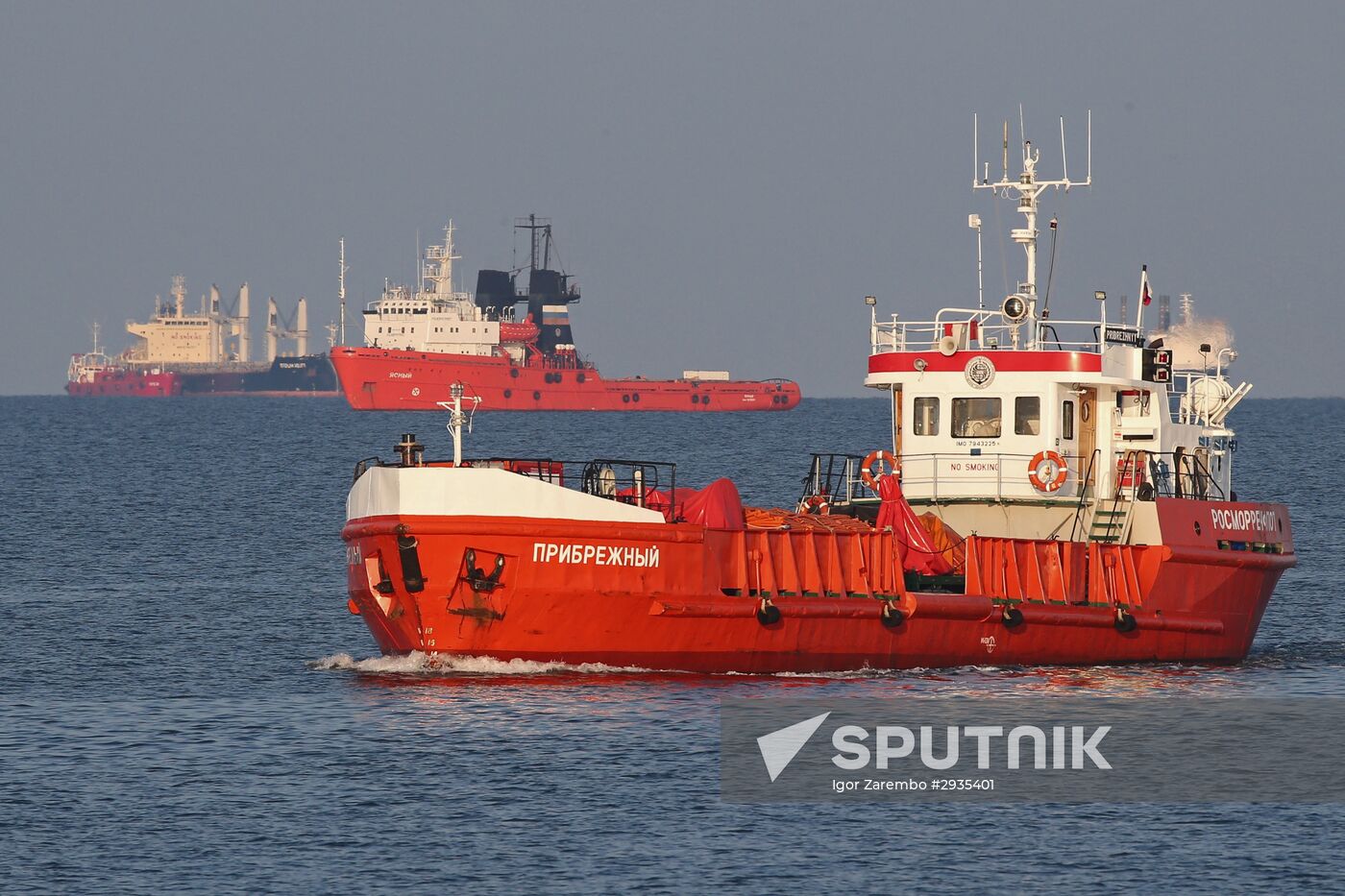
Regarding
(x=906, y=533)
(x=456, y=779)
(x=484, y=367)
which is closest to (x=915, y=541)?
(x=906, y=533)

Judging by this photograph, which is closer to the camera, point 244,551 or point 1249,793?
point 1249,793

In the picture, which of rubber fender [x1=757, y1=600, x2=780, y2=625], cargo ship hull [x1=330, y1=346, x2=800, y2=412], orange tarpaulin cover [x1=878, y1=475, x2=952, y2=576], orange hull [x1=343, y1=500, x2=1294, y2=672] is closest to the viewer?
orange hull [x1=343, y1=500, x2=1294, y2=672]

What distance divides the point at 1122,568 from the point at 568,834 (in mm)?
11354

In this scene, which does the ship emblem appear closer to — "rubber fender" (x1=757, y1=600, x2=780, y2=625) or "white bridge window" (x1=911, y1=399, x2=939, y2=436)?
"white bridge window" (x1=911, y1=399, x2=939, y2=436)

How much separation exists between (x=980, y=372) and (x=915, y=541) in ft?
11.0

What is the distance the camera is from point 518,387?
15238 cm

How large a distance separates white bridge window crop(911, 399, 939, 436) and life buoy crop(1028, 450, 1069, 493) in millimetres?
1690

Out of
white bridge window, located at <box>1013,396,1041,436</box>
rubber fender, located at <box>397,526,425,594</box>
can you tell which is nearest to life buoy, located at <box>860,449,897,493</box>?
white bridge window, located at <box>1013,396,1041,436</box>

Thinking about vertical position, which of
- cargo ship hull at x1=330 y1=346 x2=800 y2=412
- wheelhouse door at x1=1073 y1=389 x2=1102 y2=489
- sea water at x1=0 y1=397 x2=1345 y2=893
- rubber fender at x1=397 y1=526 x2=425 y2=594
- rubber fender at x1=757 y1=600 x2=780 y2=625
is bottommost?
sea water at x1=0 y1=397 x2=1345 y2=893

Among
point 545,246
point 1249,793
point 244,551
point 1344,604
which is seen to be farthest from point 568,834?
point 545,246

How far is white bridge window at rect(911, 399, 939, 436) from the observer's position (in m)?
28.5

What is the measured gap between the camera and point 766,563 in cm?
2441

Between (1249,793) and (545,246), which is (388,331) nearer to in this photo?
(545,246)

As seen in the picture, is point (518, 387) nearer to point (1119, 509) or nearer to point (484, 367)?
point (484, 367)
